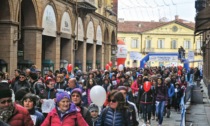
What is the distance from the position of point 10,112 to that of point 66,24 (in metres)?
25.8

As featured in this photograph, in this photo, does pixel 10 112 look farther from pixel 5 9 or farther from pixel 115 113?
pixel 5 9

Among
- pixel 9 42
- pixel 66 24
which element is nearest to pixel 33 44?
pixel 9 42

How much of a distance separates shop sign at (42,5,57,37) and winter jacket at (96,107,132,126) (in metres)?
20.0

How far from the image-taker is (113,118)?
262 inches

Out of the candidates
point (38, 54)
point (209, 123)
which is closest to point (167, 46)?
point (38, 54)

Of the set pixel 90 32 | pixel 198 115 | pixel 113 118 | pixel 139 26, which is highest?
pixel 139 26

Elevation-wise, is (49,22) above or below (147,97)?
above

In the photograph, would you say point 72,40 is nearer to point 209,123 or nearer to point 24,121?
point 209,123

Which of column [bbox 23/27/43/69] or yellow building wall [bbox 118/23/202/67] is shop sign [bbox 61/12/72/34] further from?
yellow building wall [bbox 118/23/202/67]

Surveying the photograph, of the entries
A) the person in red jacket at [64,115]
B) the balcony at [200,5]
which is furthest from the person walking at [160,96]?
the person in red jacket at [64,115]

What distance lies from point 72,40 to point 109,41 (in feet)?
48.3

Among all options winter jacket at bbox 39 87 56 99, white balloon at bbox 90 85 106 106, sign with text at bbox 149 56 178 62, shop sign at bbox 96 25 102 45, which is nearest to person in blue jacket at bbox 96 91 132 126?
white balloon at bbox 90 85 106 106

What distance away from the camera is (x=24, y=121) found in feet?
18.8

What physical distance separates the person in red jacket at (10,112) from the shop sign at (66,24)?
2472 centimetres
